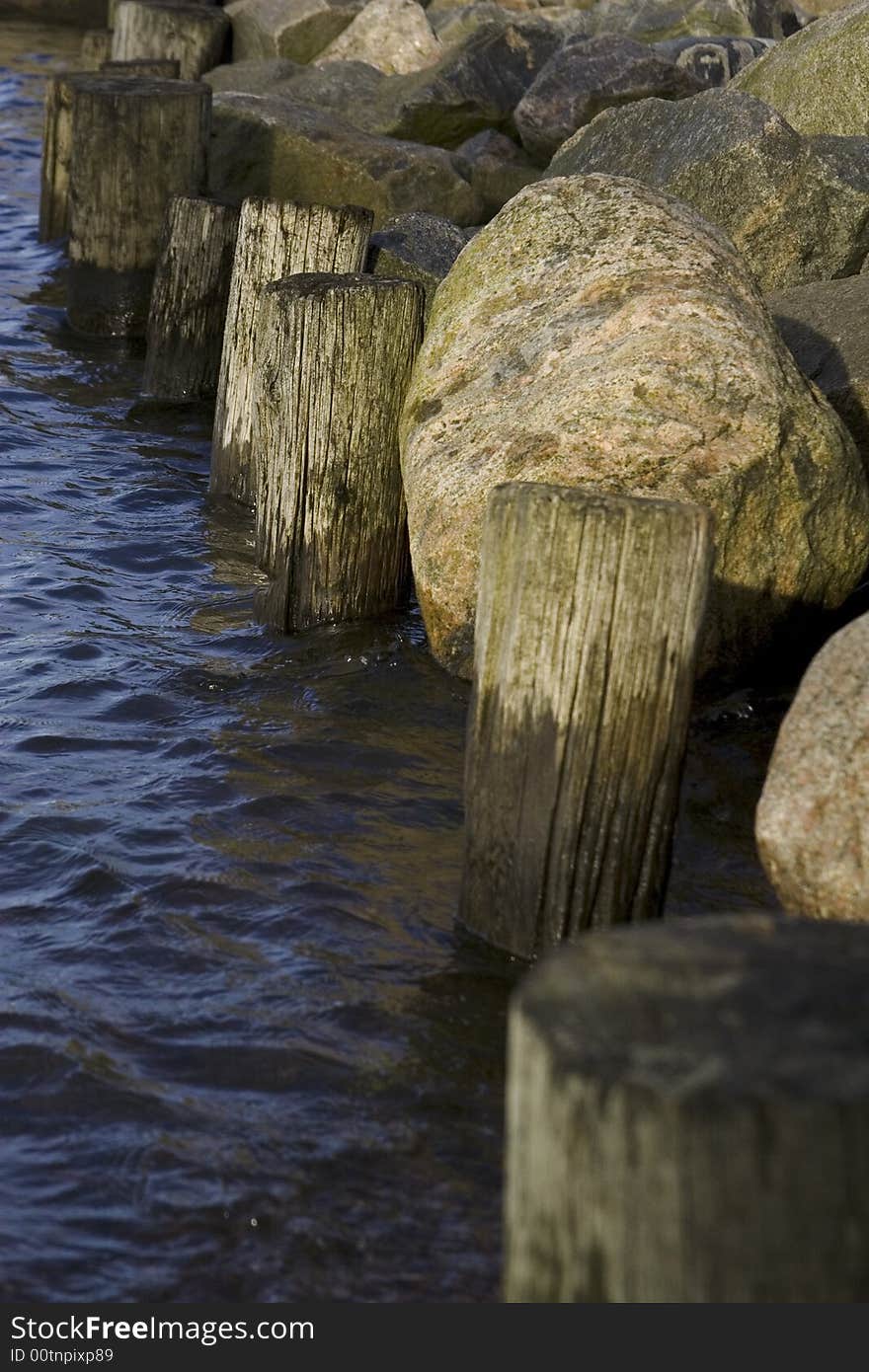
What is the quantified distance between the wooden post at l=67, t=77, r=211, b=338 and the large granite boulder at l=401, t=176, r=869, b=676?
4453 millimetres

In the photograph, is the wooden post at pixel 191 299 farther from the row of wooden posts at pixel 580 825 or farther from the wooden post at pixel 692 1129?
the wooden post at pixel 692 1129

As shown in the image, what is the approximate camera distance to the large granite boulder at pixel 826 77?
941 centimetres

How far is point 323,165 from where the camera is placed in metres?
11.6

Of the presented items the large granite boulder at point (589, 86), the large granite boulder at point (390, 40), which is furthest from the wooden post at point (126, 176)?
the large granite boulder at point (390, 40)

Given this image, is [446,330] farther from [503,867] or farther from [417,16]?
[417,16]

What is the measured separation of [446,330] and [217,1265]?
367 cm

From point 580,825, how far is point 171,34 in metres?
12.5

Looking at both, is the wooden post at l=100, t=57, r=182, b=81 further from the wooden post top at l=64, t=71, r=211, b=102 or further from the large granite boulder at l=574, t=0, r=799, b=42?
the large granite boulder at l=574, t=0, r=799, b=42

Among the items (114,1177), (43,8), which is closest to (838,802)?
(114,1177)

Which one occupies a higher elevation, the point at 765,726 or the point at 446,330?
the point at 446,330

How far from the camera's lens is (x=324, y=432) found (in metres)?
6.34

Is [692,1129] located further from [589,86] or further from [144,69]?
[589,86]

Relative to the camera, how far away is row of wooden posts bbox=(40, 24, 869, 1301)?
2195 mm

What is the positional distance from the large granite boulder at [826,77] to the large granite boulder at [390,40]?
5688 millimetres
